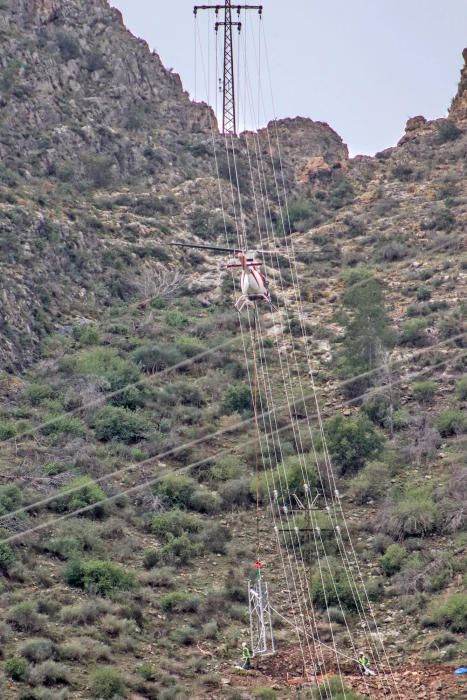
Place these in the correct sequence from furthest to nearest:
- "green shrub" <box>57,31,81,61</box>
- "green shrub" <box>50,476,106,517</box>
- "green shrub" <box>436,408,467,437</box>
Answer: "green shrub" <box>57,31,81,61</box>
"green shrub" <box>436,408,467,437</box>
"green shrub" <box>50,476,106,517</box>

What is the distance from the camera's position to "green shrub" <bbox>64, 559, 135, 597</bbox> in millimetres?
37781

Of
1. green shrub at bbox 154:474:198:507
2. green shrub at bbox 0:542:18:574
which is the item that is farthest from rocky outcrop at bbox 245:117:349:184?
green shrub at bbox 0:542:18:574

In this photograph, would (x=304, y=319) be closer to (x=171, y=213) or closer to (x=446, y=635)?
(x=171, y=213)

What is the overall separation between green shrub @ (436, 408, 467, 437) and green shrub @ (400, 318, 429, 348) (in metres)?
7.90

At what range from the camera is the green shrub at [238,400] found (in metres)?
51.4

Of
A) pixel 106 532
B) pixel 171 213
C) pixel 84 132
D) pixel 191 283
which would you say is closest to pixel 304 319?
pixel 191 283

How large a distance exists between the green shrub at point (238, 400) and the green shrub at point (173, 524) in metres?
8.55

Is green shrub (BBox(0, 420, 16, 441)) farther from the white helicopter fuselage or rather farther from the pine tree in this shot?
the white helicopter fuselage

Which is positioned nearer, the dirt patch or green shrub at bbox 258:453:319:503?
the dirt patch

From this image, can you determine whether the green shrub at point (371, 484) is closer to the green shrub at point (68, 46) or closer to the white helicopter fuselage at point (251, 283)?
the white helicopter fuselage at point (251, 283)

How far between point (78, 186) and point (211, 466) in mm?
24509

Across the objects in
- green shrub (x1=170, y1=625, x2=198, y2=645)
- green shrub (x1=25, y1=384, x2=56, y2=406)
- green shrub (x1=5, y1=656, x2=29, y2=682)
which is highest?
green shrub (x1=25, y1=384, x2=56, y2=406)

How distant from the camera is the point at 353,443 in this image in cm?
4659

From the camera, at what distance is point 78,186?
67.8 metres
